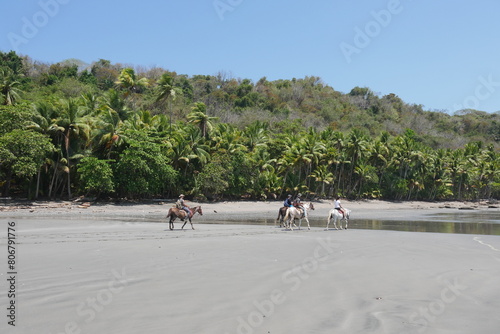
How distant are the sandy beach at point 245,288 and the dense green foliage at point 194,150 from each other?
26.2 meters

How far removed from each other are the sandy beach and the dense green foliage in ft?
86.1

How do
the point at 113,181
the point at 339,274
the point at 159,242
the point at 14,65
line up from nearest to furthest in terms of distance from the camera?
the point at 339,274
the point at 159,242
the point at 113,181
the point at 14,65

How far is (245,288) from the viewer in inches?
325

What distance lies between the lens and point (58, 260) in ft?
34.8

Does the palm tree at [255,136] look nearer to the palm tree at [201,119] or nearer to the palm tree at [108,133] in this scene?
the palm tree at [201,119]

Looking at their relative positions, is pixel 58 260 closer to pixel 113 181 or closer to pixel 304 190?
pixel 113 181

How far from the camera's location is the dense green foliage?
3884 cm

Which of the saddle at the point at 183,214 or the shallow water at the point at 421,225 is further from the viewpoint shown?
the shallow water at the point at 421,225

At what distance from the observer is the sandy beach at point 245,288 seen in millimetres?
6254

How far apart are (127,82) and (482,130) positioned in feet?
385

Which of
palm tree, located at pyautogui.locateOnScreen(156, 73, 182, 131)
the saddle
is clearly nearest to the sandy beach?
the saddle

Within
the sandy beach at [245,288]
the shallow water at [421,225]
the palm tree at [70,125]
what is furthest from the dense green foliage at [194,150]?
the sandy beach at [245,288]

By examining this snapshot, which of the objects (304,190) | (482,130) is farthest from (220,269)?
(482,130)

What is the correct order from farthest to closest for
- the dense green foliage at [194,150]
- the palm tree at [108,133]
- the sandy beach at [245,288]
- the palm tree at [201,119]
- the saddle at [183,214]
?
the palm tree at [201,119] → the palm tree at [108,133] → the dense green foliage at [194,150] → the saddle at [183,214] → the sandy beach at [245,288]
